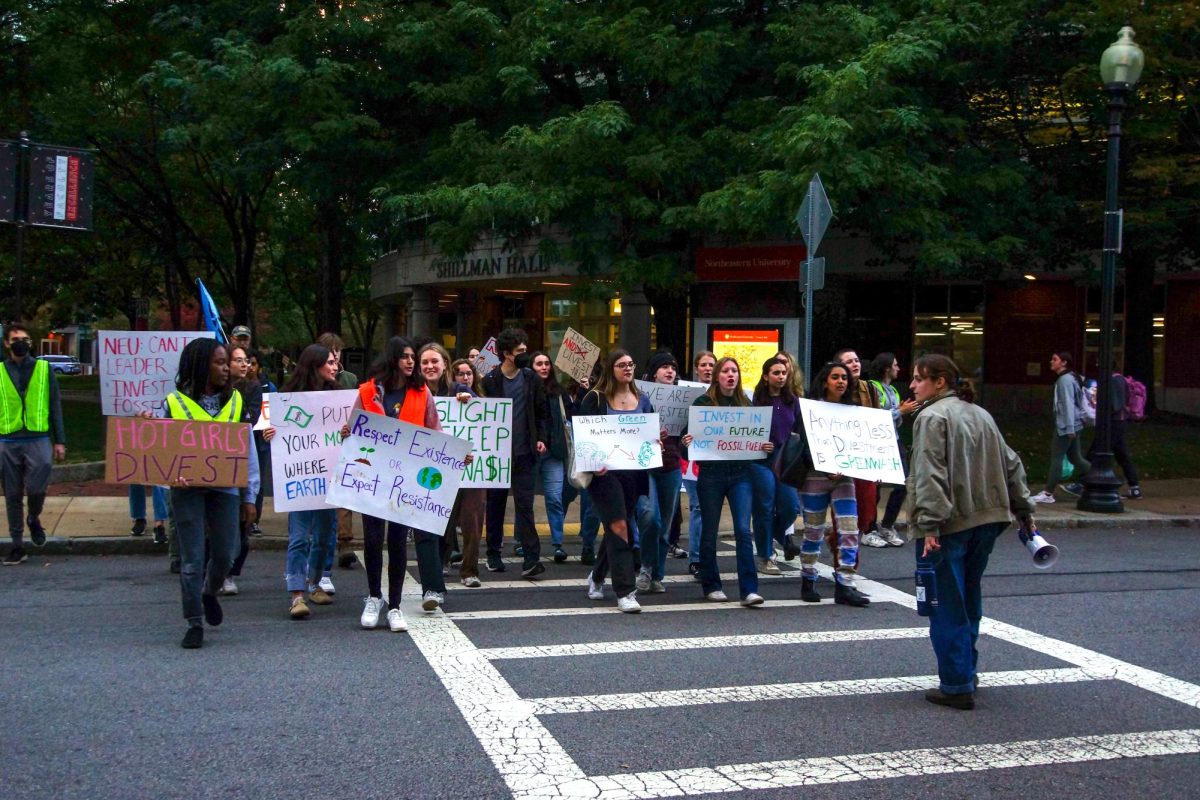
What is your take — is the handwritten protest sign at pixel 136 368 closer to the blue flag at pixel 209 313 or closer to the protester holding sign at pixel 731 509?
the blue flag at pixel 209 313

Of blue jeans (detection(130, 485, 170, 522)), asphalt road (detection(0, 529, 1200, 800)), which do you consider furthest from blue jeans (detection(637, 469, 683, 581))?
blue jeans (detection(130, 485, 170, 522))

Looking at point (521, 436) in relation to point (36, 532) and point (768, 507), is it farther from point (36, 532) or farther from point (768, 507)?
point (36, 532)

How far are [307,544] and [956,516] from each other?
4510mm

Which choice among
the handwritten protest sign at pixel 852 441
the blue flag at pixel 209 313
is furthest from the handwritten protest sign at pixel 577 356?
the handwritten protest sign at pixel 852 441

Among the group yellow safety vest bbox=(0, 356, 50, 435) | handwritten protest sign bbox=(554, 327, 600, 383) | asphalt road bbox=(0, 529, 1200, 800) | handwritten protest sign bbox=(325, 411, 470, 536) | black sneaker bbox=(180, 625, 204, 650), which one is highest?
handwritten protest sign bbox=(554, 327, 600, 383)

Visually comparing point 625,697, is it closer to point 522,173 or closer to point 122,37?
point 522,173

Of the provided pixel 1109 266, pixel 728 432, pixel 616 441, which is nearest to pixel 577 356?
pixel 616 441

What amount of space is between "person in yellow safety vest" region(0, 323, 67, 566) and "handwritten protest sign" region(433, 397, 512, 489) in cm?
362

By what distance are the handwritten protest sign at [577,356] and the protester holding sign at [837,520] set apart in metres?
3.37

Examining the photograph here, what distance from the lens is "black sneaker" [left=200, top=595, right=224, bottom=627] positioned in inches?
287

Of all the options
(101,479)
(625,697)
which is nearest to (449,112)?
(101,479)

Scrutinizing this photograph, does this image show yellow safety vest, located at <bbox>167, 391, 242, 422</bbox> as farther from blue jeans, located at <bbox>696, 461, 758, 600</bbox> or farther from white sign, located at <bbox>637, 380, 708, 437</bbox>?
blue jeans, located at <bbox>696, 461, 758, 600</bbox>

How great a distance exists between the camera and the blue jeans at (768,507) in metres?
8.57

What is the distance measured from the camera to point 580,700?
6.07 m
